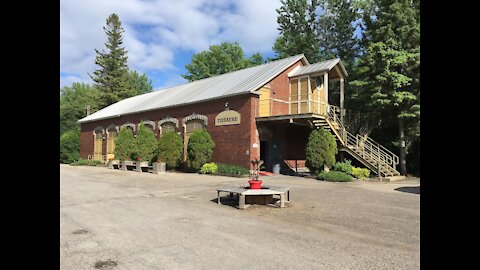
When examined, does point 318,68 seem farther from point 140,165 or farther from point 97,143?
point 97,143

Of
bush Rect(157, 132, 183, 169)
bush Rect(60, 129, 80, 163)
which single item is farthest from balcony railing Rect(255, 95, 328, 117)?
bush Rect(60, 129, 80, 163)

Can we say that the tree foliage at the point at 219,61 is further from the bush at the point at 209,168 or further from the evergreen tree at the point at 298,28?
the bush at the point at 209,168

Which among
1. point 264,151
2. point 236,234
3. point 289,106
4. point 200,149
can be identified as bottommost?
point 236,234

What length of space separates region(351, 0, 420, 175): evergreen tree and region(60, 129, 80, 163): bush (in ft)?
108

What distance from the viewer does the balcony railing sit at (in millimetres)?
20547

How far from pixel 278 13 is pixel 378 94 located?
19.6m

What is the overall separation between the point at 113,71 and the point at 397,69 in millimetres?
49637

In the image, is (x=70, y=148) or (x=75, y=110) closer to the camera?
(x=70, y=148)

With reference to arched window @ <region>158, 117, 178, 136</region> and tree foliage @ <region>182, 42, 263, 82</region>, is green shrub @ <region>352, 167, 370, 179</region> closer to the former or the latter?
arched window @ <region>158, 117, 178, 136</region>

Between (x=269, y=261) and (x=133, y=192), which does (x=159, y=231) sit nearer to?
(x=269, y=261)

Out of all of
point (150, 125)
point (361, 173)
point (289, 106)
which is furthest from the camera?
point (150, 125)

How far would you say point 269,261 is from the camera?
4.79m

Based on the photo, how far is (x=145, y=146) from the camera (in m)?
25.4

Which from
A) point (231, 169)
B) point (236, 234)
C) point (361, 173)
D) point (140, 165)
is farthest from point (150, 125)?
point (236, 234)
